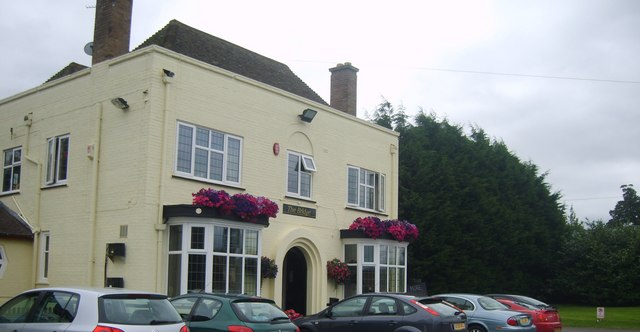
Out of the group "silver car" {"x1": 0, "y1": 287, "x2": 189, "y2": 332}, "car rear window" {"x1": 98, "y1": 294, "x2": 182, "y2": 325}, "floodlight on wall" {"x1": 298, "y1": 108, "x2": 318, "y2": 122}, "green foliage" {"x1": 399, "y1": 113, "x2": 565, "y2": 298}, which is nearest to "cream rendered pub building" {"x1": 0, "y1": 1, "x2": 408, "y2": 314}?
"floodlight on wall" {"x1": 298, "y1": 108, "x2": 318, "y2": 122}

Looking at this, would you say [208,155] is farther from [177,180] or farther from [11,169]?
[11,169]

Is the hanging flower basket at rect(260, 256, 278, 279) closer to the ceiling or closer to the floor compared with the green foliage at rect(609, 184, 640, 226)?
closer to the floor

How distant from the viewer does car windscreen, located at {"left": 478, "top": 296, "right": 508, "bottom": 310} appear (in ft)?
56.5

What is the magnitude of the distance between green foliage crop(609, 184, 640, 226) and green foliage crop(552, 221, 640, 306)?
44334mm

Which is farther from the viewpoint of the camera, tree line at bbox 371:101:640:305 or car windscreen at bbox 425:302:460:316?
tree line at bbox 371:101:640:305

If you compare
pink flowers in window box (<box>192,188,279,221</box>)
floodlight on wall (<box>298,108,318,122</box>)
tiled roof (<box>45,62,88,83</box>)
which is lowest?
pink flowers in window box (<box>192,188,279,221</box>)

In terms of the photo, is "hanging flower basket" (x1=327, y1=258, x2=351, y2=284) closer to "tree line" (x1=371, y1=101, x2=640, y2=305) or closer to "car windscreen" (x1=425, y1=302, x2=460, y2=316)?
"car windscreen" (x1=425, y1=302, x2=460, y2=316)

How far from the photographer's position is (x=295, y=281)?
73.8 feet

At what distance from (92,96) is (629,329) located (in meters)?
21.7

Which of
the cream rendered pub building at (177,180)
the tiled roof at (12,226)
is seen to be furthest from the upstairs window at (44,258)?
the tiled roof at (12,226)

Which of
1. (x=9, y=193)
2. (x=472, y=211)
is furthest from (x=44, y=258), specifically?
(x=472, y=211)

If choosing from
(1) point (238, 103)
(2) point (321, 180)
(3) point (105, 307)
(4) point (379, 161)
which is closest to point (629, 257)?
(4) point (379, 161)

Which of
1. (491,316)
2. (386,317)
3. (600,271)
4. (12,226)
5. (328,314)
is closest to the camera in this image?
(386,317)

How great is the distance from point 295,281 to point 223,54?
7.80m
